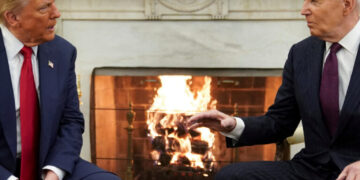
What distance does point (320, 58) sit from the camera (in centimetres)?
196

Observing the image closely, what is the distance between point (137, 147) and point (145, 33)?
983 millimetres

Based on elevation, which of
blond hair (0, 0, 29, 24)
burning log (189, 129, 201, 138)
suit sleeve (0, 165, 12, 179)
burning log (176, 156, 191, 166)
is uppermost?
blond hair (0, 0, 29, 24)

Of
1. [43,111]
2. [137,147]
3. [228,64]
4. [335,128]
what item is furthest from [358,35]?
[137,147]

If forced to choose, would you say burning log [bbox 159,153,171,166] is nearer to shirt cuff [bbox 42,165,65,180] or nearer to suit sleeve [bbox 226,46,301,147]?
suit sleeve [bbox 226,46,301,147]

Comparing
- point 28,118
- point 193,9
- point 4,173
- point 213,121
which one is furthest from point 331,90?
point 193,9

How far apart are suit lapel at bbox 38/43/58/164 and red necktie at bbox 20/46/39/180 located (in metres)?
0.03

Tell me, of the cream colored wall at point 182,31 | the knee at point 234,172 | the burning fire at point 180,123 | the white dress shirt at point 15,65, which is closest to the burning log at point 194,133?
the burning fire at point 180,123

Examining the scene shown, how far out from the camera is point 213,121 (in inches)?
78.0

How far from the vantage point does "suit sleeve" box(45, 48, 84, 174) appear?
1.86 metres

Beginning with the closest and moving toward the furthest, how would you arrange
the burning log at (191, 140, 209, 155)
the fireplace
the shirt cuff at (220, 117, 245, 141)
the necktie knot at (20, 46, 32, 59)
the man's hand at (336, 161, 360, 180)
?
1. the man's hand at (336, 161, 360, 180)
2. the necktie knot at (20, 46, 32, 59)
3. the shirt cuff at (220, 117, 245, 141)
4. the fireplace
5. the burning log at (191, 140, 209, 155)

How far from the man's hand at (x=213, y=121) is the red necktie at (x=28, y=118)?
0.62 m

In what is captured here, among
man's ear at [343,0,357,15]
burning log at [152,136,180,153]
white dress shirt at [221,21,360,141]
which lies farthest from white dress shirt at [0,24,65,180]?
burning log at [152,136,180,153]

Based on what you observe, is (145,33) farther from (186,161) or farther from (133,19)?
(186,161)

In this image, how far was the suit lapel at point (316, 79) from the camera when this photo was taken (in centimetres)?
188
